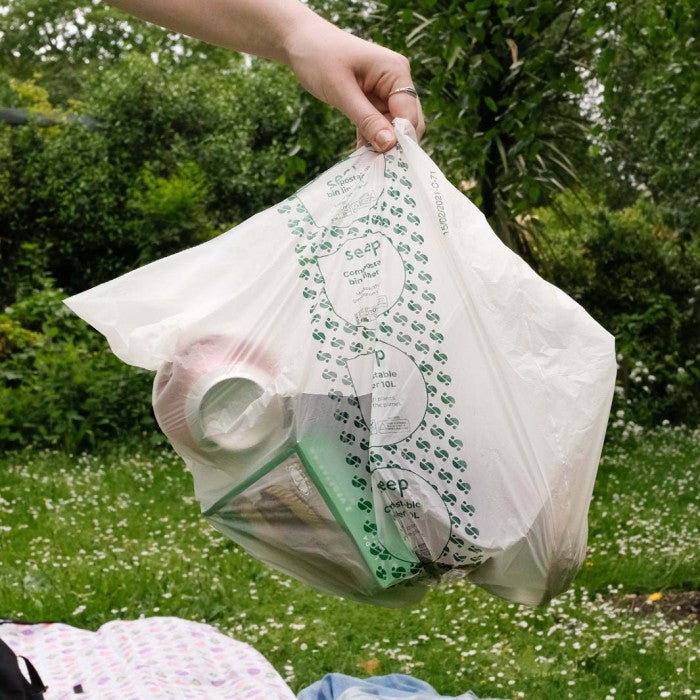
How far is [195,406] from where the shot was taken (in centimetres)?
146

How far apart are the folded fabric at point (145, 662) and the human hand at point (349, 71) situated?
1260mm

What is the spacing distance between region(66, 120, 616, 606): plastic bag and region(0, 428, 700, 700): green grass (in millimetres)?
1452

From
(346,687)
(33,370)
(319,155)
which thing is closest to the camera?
(346,687)

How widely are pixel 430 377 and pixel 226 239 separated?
40 centimetres

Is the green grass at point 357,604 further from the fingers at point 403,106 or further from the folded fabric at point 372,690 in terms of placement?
the fingers at point 403,106

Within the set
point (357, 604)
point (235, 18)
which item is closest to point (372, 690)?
point (357, 604)

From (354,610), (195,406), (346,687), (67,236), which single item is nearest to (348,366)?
(195,406)

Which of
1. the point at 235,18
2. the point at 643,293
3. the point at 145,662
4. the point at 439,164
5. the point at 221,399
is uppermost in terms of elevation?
the point at 439,164

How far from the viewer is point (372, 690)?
94.9 inches

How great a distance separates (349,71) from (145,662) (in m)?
1.44

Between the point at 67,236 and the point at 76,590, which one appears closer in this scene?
the point at 76,590

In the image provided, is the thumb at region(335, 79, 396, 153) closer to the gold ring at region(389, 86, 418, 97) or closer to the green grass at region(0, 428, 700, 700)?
the gold ring at region(389, 86, 418, 97)

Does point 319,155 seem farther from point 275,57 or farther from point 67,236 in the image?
point 67,236

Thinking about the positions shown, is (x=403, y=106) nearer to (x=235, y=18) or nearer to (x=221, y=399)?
(x=235, y=18)
